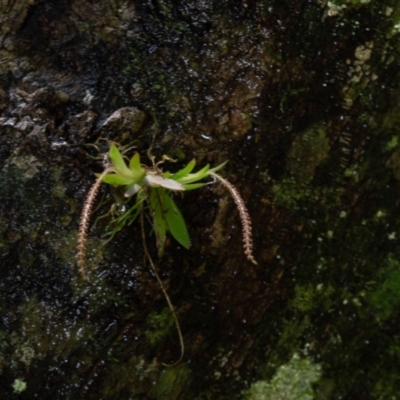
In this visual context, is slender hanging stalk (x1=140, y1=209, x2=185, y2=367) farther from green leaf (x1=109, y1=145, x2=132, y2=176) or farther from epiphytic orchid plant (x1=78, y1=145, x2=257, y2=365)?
green leaf (x1=109, y1=145, x2=132, y2=176)

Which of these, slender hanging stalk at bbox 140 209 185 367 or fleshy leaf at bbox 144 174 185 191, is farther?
slender hanging stalk at bbox 140 209 185 367

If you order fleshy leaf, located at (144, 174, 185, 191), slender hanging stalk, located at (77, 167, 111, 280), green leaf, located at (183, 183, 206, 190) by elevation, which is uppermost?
fleshy leaf, located at (144, 174, 185, 191)

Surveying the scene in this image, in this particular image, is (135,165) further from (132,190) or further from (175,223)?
(175,223)

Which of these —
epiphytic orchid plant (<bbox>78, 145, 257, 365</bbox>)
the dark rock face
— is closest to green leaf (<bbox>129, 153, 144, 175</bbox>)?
epiphytic orchid plant (<bbox>78, 145, 257, 365</bbox>)

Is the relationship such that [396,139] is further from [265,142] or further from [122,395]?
[122,395]

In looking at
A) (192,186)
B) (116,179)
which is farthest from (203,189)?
(116,179)

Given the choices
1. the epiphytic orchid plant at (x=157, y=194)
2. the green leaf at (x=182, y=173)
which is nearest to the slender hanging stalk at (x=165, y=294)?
the epiphytic orchid plant at (x=157, y=194)

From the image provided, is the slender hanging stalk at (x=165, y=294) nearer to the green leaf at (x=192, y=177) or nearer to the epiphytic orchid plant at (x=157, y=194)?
the epiphytic orchid plant at (x=157, y=194)
